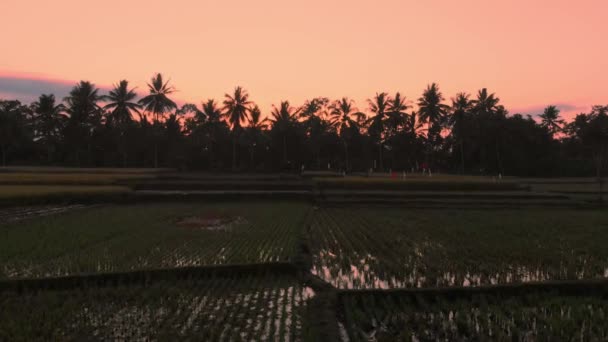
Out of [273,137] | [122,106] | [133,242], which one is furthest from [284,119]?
[133,242]

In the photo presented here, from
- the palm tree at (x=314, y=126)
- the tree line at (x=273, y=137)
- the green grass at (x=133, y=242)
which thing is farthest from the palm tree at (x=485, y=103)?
the green grass at (x=133, y=242)

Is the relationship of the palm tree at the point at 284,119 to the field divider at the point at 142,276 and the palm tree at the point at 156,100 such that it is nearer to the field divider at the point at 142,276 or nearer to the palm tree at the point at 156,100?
the palm tree at the point at 156,100

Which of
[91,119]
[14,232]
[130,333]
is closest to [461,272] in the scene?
[130,333]

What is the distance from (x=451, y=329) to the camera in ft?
16.3

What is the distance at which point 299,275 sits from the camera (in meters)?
7.25

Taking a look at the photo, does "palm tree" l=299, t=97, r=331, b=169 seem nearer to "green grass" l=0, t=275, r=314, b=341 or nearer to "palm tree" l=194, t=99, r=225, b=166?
"palm tree" l=194, t=99, r=225, b=166

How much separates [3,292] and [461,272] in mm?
7979

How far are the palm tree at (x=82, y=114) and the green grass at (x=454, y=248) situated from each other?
116 feet

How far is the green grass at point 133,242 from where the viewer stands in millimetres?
7926

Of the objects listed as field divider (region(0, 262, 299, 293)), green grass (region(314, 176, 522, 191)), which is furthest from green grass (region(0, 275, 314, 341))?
green grass (region(314, 176, 522, 191))

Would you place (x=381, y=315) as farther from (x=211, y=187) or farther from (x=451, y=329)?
(x=211, y=187)

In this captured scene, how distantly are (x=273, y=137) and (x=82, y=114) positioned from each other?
67.7ft

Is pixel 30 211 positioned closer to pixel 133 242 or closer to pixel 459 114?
pixel 133 242

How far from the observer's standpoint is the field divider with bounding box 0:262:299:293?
6.48 meters
